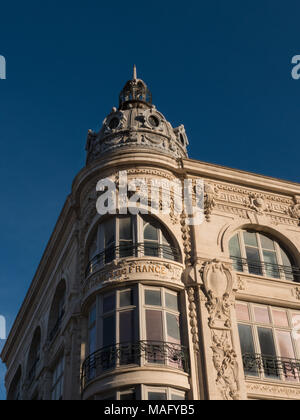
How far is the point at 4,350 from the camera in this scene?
3797 cm

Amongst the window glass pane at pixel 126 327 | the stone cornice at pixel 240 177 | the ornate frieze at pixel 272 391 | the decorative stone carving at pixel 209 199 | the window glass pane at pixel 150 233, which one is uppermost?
the stone cornice at pixel 240 177

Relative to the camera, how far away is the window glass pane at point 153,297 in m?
21.4

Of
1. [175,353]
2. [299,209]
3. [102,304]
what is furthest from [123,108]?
[175,353]

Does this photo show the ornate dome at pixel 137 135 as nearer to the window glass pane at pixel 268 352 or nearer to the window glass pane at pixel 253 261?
the window glass pane at pixel 253 261

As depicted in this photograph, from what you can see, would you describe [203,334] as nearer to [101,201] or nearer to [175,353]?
[175,353]

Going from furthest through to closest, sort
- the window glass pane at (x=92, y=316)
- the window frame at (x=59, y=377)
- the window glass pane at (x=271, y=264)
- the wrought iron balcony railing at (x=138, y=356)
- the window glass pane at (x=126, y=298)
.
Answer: the window glass pane at (x=271, y=264), the window frame at (x=59, y=377), the window glass pane at (x=92, y=316), the window glass pane at (x=126, y=298), the wrought iron balcony railing at (x=138, y=356)

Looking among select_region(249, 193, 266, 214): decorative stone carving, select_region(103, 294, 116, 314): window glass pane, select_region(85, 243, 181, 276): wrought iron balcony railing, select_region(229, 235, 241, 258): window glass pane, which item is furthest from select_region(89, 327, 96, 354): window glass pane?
select_region(249, 193, 266, 214): decorative stone carving

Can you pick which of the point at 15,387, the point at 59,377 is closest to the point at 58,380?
the point at 59,377

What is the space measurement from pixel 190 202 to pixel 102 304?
5481 millimetres

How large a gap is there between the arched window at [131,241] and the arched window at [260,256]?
2.70 m

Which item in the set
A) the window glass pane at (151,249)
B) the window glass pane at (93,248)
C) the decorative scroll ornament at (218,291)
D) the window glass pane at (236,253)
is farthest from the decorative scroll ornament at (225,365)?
the window glass pane at (93,248)

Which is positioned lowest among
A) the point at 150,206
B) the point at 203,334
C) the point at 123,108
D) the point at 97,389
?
the point at 97,389

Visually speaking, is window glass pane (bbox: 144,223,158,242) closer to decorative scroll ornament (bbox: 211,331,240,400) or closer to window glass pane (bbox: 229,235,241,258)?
window glass pane (bbox: 229,235,241,258)
